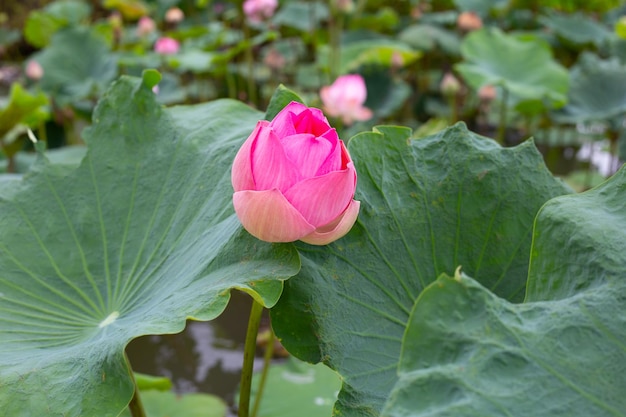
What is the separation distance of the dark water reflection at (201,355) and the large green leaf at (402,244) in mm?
1058

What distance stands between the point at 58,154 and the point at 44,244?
1073mm

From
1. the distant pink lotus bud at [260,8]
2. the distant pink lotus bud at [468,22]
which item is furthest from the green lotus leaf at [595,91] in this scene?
the distant pink lotus bud at [260,8]

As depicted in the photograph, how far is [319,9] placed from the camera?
366 centimetres

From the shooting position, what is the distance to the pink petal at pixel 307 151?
558 millimetres

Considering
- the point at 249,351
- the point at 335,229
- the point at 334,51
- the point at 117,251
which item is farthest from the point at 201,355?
the point at 334,51

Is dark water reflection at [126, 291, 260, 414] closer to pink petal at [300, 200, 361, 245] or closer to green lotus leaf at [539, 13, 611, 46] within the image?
pink petal at [300, 200, 361, 245]

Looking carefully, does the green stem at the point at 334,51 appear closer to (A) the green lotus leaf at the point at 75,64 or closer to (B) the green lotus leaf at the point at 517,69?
(B) the green lotus leaf at the point at 517,69

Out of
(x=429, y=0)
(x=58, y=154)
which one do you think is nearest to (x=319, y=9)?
(x=429, y=0)

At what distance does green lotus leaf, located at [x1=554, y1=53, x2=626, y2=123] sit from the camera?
2.54m

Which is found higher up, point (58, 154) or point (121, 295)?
point (121, 295)

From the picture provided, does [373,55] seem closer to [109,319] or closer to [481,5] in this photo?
[481,5]

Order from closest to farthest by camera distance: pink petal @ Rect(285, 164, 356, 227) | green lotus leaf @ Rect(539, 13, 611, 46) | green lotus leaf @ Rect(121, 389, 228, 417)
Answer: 1. pink petal @ Rect(285, 164, 356, 227)
2. green lotus leaf @ Rect(121, 389, 228, 417)
3. green lotus leaf @ Rect(539, 13, 611, 46)

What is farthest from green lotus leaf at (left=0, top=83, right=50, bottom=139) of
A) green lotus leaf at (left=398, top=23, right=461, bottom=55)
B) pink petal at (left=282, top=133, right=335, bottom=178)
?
green lotus leaf at (left=398, top=23, right=461, bottom=55)

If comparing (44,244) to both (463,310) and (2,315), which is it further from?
(463,310)
